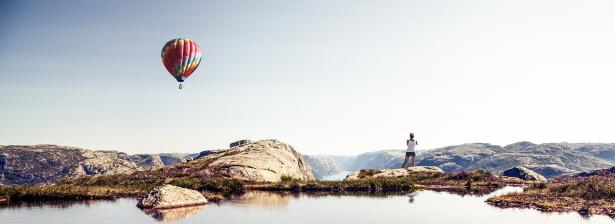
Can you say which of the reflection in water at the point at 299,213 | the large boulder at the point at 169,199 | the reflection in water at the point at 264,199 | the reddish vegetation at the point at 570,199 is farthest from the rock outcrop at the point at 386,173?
the large boulder at the point at 169,199

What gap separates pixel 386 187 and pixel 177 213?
25.2 metres

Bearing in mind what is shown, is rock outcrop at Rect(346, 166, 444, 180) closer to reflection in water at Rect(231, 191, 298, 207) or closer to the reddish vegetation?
reflection in water at Rect(231, 191, 298, 207)

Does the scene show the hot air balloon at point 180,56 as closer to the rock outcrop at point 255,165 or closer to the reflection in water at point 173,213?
the rock outcrop at point 255,165

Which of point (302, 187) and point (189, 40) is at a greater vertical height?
point (189, 40)

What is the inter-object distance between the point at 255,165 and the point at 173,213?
1184 inches

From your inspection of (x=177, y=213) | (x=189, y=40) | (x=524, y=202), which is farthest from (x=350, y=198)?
(x=189, y=40)

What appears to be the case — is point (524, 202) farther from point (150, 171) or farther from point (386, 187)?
point (150, 171)

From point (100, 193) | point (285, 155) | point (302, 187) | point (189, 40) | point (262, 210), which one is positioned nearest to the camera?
point (262, 210)

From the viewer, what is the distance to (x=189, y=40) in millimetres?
61688

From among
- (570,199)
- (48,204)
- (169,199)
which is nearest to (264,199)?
(169,199)

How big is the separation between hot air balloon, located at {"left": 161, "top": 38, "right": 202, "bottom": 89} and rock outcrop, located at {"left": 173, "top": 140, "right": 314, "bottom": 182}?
12531 millimetres

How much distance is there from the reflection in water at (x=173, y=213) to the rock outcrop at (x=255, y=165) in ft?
74.8

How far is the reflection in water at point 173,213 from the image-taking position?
25.5 metres

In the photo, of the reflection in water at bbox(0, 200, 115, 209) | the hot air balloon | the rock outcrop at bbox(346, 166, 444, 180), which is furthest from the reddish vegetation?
the hot air balloon
